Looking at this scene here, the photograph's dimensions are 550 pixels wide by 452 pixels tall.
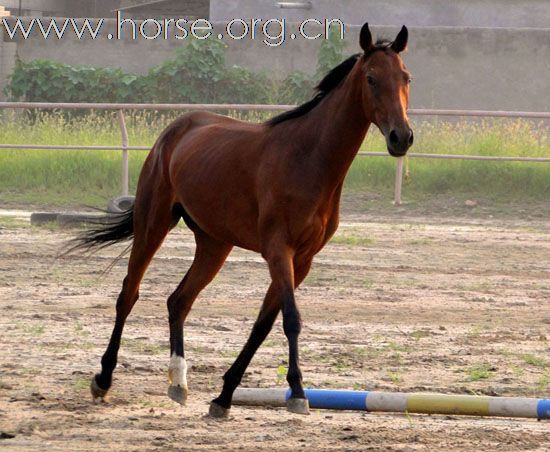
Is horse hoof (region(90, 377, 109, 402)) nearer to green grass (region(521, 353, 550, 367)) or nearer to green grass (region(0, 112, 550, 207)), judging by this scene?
green grass (region(521, 353, 550, 367))

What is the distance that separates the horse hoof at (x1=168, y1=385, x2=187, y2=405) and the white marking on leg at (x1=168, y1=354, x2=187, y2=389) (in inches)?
1.1

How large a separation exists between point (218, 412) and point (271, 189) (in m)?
1.06

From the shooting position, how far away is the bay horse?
5.70 metres

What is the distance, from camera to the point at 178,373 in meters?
6.31

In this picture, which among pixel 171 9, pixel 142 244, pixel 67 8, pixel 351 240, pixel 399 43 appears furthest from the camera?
pixel 67 8

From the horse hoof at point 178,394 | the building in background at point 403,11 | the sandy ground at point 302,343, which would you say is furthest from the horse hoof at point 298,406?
the building in background at point 403,11

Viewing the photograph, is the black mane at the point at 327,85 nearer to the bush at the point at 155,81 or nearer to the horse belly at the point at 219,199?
the horse belly at the point at 219,199

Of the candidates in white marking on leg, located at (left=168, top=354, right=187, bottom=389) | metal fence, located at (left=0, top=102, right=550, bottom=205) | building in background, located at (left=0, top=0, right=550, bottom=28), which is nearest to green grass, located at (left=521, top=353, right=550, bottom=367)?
white marking on leg, located at (left=168, top=354, right=187, bottom=389)

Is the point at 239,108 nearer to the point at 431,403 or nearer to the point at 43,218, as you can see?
the point at 43,218

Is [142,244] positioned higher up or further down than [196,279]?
higher up

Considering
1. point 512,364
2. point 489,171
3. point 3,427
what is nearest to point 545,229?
point 489,171

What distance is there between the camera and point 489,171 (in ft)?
57.6

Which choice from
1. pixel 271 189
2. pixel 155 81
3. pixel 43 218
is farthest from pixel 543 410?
pixel 155 81

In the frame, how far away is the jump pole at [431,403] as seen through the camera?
5.51 meters
